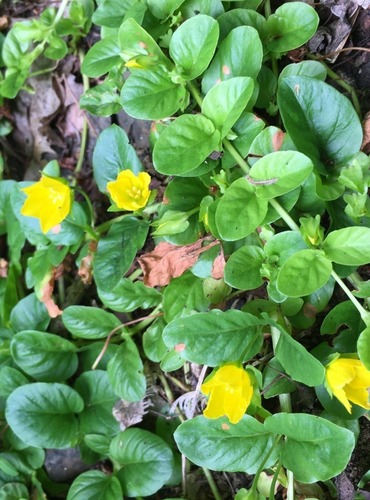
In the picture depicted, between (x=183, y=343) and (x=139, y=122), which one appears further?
(x=139, y=122)

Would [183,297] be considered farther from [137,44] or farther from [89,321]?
[137,44]

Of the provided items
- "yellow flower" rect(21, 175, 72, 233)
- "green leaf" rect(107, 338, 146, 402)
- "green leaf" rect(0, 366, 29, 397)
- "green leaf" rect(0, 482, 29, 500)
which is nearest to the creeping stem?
"yellow flower" rect(21, 175, 72, 233)

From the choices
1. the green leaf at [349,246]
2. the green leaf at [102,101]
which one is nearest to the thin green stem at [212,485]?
the green leaf at [349,246]

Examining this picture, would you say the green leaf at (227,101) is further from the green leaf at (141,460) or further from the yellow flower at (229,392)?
the green leaf at (141,460)

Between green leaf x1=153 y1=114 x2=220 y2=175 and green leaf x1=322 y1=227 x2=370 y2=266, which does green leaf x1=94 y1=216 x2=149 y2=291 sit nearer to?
green leaf x1=153 y1=114 x2=220 y2=175

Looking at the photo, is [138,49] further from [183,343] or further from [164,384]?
[164,384]

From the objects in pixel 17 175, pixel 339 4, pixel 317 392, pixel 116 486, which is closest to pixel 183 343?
pixel 317 392
